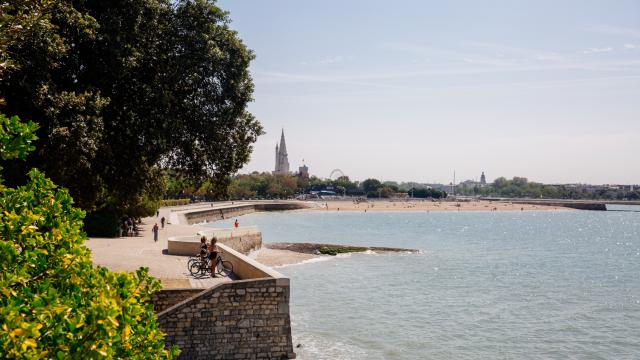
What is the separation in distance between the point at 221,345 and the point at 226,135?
1256 centimetres

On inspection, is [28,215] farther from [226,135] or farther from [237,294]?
[226,135]

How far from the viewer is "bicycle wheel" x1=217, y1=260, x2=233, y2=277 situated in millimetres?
23425

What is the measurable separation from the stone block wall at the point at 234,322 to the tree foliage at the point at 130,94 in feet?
22.9

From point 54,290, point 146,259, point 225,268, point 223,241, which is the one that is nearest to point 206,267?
point 225,268

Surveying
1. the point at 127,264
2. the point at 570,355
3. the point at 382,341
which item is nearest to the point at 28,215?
the point at 127,264

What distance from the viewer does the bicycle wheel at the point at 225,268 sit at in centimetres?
2342

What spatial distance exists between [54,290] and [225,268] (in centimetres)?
1853

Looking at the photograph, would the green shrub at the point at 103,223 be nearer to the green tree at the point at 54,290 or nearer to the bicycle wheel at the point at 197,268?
the bicycle wheel at the point at 197,268

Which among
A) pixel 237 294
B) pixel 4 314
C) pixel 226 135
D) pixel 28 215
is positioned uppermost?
pixel 226 135

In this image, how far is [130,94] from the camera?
82.0ft

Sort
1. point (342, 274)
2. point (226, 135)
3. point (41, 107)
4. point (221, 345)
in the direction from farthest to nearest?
point (342, 274) → point (226, 135) → point (41, 107) → point (221, 345)

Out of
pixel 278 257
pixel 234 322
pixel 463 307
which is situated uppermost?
pixel 234 322

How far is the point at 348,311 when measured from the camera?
31.0 metres

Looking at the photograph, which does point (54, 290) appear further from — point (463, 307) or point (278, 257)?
point (278, 257)
